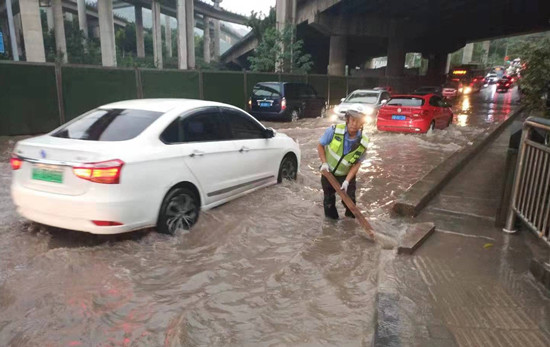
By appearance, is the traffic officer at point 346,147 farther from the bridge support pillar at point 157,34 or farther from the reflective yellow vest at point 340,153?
the bridge support pillar at point 157,34

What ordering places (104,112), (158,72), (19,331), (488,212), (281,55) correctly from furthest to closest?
(281,55)
(158,72)
(488,212)
(104,112)
(19,331)

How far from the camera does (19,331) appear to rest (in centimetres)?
297

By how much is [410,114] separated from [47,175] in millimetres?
10966

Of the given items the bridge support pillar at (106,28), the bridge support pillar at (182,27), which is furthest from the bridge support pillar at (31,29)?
the bridge support pillar at (182,27)

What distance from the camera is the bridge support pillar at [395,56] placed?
1297 inches

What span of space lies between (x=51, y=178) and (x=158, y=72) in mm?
11533

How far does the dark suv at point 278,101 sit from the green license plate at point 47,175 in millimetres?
12677

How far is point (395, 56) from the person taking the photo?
3350cm

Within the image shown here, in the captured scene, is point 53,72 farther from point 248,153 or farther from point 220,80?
point 248,153

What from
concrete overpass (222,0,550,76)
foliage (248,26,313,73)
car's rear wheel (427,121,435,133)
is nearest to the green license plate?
car's rear wheel (427,121,435,133)

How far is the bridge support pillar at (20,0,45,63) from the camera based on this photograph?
28609mm

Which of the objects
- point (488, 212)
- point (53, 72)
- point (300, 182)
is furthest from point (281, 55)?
point (488, 212)

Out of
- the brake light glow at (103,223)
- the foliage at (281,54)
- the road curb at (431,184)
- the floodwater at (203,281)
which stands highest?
the foliage at (281,54)

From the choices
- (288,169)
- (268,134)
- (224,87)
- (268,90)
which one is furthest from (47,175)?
(224,87)
